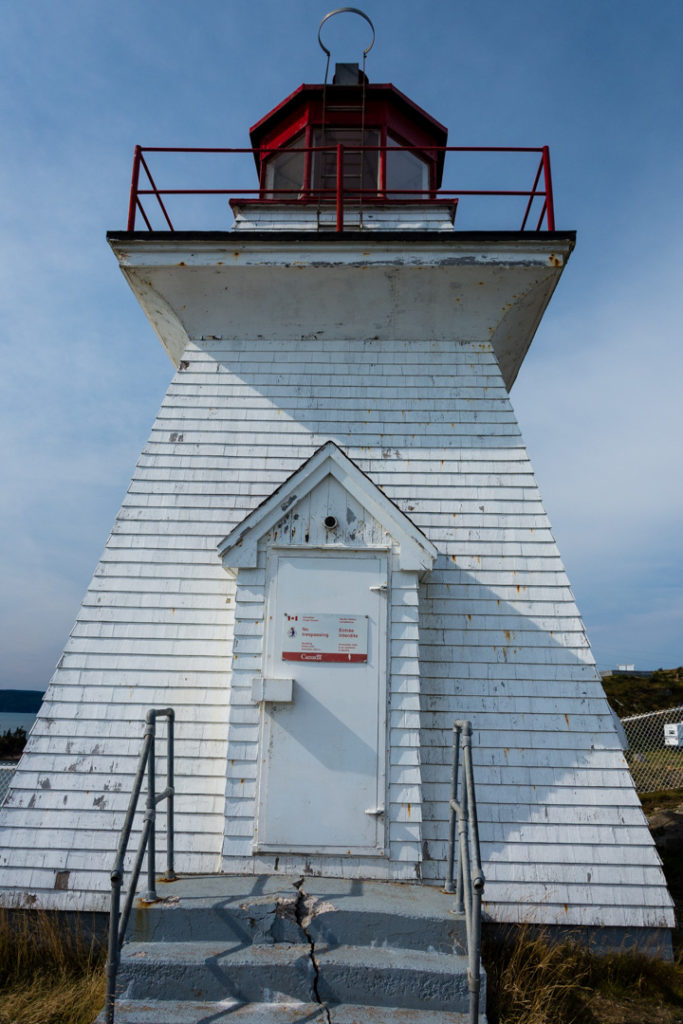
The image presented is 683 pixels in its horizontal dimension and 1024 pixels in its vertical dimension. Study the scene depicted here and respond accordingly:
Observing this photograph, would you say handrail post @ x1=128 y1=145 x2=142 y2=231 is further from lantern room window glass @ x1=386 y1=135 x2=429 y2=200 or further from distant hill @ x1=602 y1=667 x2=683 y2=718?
distant hill @ x1=602 y1=667 x2=683 y2=718

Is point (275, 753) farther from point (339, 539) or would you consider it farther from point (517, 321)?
point (517, 321)

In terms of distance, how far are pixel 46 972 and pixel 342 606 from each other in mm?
3304

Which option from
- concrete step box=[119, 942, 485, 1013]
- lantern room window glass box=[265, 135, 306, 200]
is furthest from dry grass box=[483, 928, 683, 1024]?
lantern room window glass box=[265, 135, 306, 200]

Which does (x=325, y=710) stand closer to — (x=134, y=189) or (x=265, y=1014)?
(x=265, y=1014)

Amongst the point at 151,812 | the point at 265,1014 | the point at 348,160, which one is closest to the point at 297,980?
the point at 265,1014

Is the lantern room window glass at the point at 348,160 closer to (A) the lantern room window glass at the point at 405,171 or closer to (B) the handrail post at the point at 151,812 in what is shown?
(A) the lantern room window glass at the point at 405,171

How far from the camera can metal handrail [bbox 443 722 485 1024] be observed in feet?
12.0

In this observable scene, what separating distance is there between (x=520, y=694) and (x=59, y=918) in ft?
13.4

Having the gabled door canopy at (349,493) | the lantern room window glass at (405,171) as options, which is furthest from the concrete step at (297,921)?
the lantern room window glass at (405,171)

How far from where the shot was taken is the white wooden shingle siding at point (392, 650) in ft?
18.0

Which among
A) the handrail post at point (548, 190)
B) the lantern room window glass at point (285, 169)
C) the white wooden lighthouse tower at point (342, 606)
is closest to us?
the white wooden lighthouse tower at point (342, 606)

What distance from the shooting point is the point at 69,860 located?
554 centimetres

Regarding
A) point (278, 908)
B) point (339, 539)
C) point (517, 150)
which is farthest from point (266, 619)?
point (517, 150)

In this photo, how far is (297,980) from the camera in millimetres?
3928
